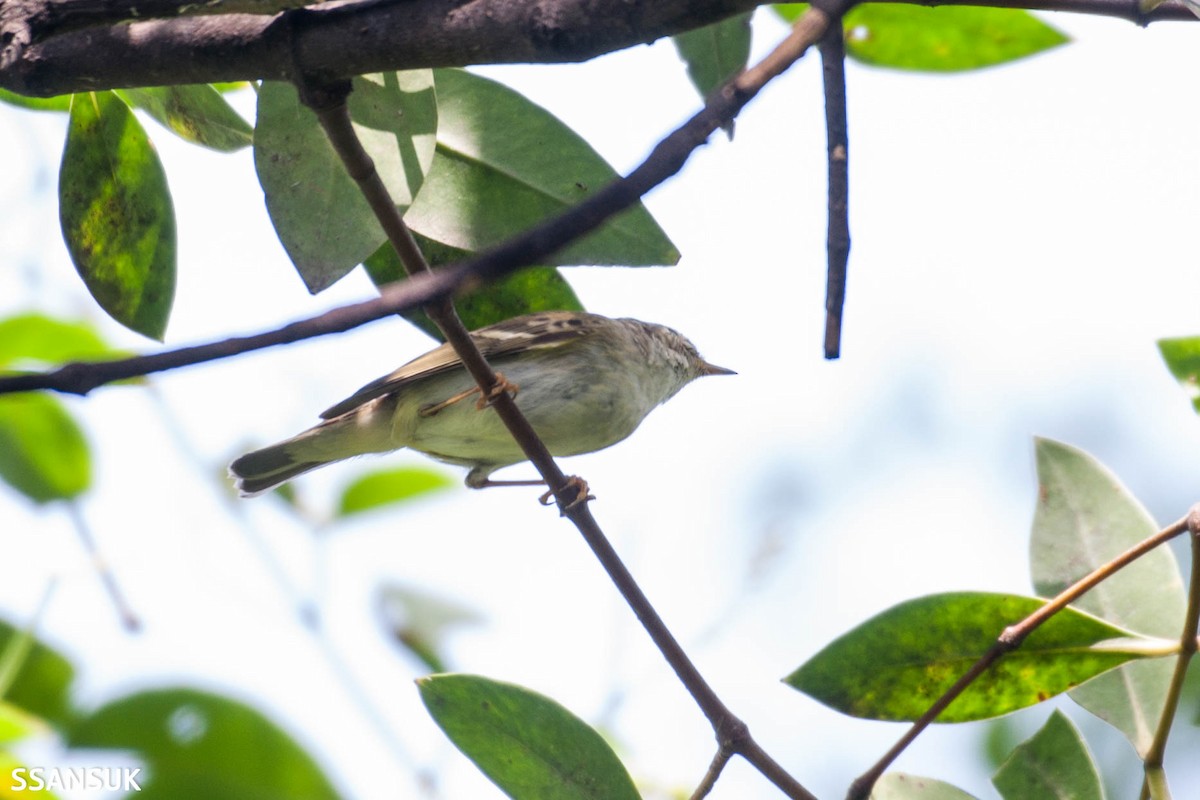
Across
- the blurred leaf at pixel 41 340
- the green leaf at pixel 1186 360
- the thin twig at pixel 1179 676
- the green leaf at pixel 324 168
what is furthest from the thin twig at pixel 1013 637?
the blurred leaf at pixel 41 340

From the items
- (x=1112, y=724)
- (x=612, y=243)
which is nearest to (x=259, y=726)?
(x=612, y=243)

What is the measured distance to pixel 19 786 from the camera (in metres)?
2.39

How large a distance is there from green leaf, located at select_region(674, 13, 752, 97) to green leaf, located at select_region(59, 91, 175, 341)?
4.26ft

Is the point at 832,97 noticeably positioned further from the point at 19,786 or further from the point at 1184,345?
the point at 19,786

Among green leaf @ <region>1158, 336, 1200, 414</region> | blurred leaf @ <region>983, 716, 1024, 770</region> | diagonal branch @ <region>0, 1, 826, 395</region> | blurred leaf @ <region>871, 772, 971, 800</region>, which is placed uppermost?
diagonal branch @ <region>0, 1, 826, 395</region>

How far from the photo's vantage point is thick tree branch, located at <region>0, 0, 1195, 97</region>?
1.70 metres

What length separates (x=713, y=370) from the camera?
6.43m

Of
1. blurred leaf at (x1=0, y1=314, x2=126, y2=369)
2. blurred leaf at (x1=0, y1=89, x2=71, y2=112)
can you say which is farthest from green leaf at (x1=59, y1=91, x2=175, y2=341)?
blurred leaf at (x1=0, y1=314, x2=126, y2=369)

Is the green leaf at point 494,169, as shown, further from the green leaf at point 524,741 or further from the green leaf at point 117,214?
the green leaf at point 524,741

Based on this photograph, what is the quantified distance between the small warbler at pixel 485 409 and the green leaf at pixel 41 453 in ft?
3.49

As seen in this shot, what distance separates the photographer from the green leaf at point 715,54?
9.62 ft

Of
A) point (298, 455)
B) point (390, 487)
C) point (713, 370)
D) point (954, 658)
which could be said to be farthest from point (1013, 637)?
point (713, 370)

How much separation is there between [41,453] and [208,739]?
1.35m

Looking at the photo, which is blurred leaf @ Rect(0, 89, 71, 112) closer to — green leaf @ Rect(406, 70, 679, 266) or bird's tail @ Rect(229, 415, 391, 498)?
green leaf @ Rect(406, 70, 679, 266)
